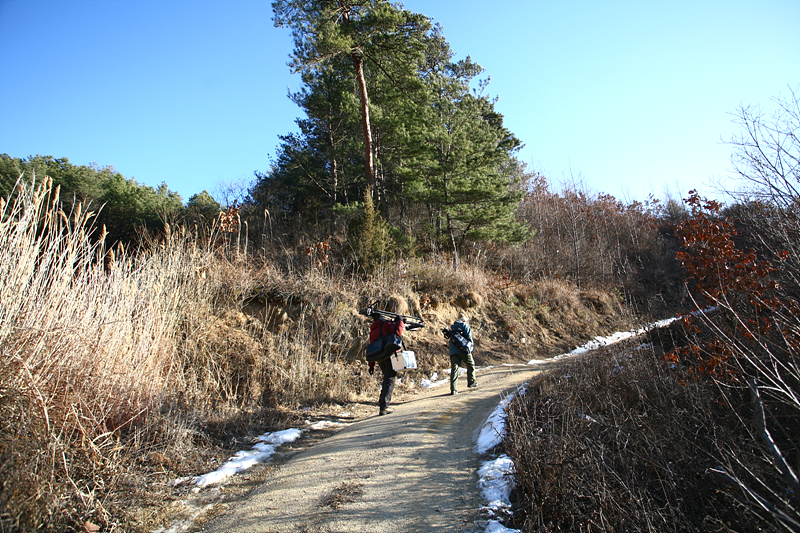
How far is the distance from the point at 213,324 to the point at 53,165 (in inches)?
570

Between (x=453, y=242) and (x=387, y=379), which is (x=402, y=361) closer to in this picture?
(x=387, y=379)

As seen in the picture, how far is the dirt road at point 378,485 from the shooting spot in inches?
145

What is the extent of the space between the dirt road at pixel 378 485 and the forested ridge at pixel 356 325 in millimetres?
698

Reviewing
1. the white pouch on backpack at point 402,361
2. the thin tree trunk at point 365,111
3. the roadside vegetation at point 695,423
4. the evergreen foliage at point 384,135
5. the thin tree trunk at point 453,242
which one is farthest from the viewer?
the thin tree trunk at point 453,242

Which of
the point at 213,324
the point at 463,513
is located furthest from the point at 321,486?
the point at 213,324

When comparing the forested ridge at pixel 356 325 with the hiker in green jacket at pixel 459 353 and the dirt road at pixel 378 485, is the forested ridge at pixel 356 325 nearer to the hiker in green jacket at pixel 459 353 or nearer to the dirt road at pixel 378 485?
the dirt road at pixel 378 485

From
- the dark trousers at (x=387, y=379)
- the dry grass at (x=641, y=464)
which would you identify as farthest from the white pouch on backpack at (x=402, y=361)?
the dry grass at (x=641, y=464)

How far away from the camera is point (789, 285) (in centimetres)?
524

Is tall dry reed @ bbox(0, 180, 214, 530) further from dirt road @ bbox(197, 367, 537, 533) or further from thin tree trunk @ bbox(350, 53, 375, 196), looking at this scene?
thin tree trunk @ bbox(350, 53, 375, 196)

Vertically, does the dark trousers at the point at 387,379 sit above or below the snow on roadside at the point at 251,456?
above

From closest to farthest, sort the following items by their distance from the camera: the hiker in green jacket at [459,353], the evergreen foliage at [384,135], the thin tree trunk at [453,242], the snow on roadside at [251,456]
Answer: the snow on roadside at [251,456] < the hiker in green jacket at [459,353] < the evergreen foliage at [384,135] < the thin tree trunk at [453,242]

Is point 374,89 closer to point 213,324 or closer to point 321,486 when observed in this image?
point 213,324

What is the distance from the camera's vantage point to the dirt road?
3689 mm

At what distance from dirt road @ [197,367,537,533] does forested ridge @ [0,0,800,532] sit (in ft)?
2.29
